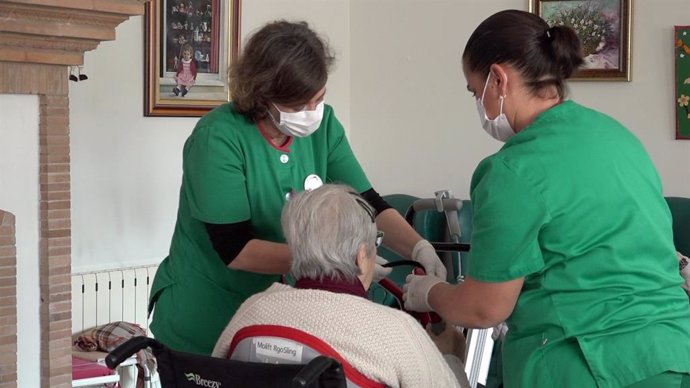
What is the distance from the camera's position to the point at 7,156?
119 inches

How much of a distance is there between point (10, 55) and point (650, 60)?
2.76 m

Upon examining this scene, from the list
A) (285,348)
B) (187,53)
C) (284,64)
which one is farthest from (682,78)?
(285,348)

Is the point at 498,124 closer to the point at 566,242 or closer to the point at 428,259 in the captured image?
the point at 566,242

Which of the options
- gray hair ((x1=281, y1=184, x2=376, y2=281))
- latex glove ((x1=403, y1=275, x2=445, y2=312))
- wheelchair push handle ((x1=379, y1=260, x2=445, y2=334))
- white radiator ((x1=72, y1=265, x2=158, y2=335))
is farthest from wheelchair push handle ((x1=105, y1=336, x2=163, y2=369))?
white radiator ((x1=72, y1=265, x2=158, y2=335))

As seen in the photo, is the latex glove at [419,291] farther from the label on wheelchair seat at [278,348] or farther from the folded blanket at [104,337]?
the folded blanket at [104,337]

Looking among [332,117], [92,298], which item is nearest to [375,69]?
[92,298]

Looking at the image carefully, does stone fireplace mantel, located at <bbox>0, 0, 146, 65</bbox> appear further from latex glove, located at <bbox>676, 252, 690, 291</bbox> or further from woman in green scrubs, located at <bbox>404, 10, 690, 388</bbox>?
latex glove, located at <bbox>676, 252, 690, 291</bbox>

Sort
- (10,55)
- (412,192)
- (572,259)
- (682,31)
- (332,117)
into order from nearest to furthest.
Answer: (572,259) → (332,117) → (10,55) → (682,31) → (412,192)

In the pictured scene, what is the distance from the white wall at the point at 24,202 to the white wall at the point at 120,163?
109 centimetres

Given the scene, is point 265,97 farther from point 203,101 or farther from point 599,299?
point 203,101

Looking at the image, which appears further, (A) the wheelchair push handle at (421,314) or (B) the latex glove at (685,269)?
(B) the latex glove at (685,269)

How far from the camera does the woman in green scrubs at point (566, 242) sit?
1585 mm

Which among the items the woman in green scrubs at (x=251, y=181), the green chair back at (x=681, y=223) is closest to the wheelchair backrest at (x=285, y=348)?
the woman in green scrubs at (x=251, y=181)

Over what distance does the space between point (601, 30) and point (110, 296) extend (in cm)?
251
